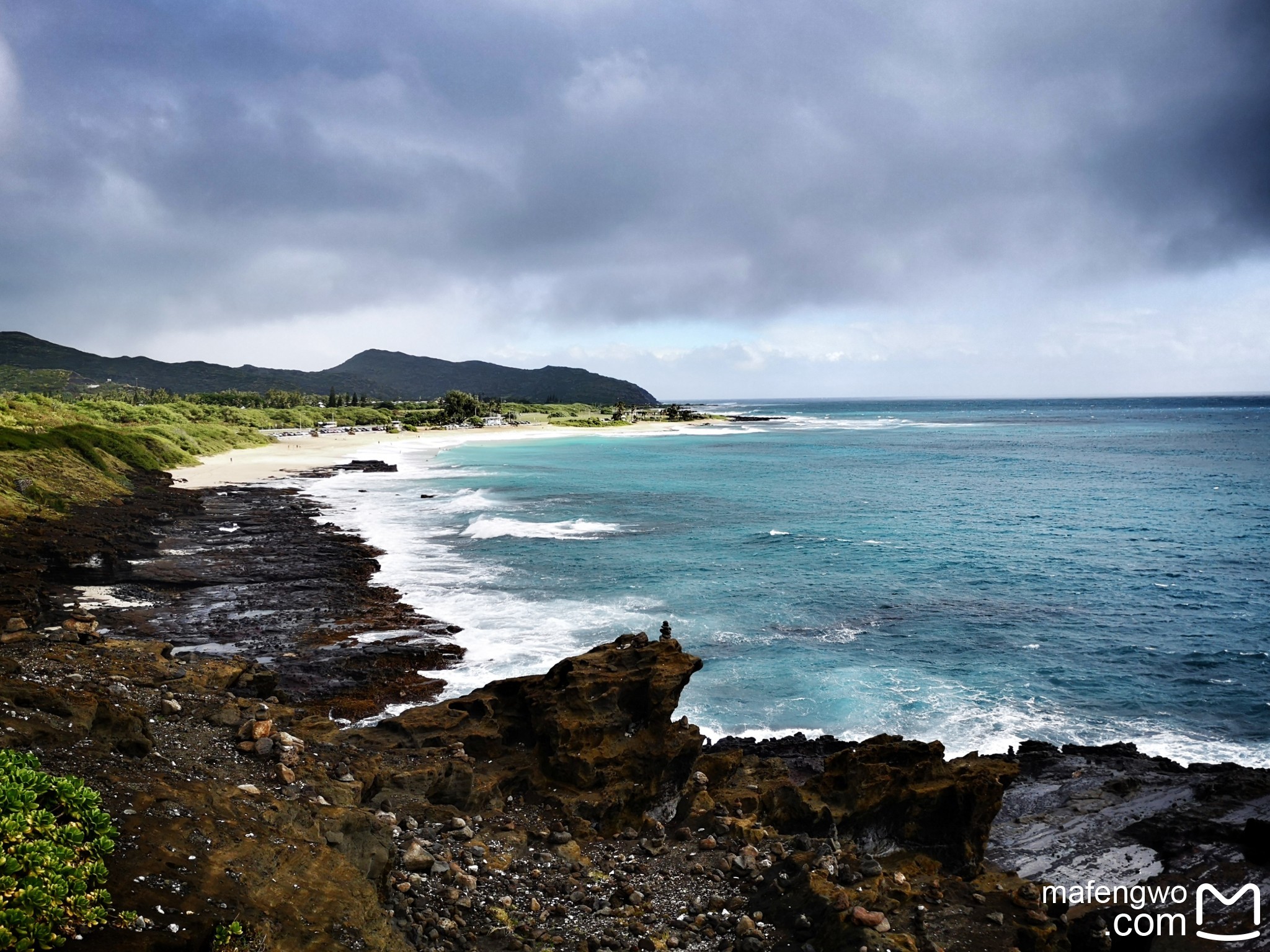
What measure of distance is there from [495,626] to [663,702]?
12.1 m

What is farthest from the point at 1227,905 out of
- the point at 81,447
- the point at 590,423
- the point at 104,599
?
the point at 590,423

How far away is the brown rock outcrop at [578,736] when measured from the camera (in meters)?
11.1

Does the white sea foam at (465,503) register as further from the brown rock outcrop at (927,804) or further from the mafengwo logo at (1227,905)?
the mafengwo logo at (1227,905)

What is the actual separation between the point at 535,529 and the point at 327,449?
2482 inches

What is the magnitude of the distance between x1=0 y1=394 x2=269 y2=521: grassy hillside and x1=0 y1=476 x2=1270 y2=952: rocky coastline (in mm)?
22165

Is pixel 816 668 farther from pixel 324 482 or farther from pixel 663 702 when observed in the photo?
pixel 324 482

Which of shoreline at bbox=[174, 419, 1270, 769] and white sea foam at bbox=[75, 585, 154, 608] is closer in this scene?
shoreline at bbox=[174, 419, 1270, 769]

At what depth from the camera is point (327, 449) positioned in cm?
9306

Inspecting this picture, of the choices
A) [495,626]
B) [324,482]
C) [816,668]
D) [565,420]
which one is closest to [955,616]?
[816,668]

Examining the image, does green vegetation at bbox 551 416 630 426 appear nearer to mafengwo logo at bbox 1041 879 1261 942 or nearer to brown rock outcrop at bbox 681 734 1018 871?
brown rock outcrop at bbox 681 734 1018 871

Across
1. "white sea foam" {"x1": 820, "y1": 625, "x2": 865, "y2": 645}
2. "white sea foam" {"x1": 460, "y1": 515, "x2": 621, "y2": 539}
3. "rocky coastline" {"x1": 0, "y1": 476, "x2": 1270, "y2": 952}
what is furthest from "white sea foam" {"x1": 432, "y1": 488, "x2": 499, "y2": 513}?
"rocky coastline" {"x1": 0, "y1": 476, "x2": 1270, "y2": 952}

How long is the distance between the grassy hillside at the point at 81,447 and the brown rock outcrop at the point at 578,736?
2861 cm

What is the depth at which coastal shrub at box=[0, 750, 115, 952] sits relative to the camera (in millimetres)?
5336

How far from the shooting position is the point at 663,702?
1231 centimetres
